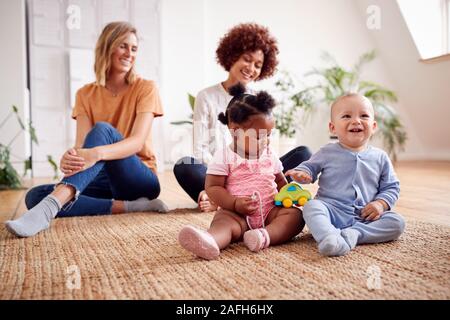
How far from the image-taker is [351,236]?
1.04m

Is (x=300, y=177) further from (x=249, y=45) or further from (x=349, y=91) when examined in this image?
(x=349, y=91)

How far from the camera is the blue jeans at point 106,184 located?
1496 mm

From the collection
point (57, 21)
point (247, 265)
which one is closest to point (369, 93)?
point (57, 21)

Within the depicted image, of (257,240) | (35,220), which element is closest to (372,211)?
(257,240)

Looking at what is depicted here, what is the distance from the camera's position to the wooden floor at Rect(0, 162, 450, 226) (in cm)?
160

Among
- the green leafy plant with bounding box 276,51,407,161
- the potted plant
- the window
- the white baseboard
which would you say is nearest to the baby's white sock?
the potted plant

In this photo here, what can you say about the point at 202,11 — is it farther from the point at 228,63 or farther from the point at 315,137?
the point at 228,63

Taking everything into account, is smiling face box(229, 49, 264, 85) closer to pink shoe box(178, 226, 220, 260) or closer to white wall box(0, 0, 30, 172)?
pink shoe box(178, 226, 220, 260)

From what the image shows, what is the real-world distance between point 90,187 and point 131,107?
1.20ft

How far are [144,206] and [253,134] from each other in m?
0.79

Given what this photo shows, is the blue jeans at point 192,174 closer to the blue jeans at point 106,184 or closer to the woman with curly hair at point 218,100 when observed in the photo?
the woman with curly hair at point 218,100

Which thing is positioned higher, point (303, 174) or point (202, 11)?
point (202, 11)
